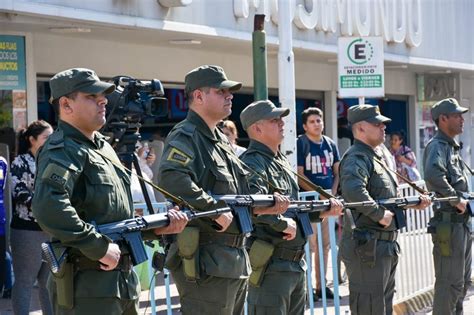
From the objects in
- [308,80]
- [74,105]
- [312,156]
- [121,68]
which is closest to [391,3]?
[308,80]

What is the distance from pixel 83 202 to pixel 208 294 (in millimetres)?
1214

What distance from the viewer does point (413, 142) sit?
909 inches

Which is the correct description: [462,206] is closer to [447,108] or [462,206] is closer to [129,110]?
[447,108]

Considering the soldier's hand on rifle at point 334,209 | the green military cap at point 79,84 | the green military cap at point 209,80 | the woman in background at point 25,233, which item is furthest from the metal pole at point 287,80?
the green military cap at point 79,84

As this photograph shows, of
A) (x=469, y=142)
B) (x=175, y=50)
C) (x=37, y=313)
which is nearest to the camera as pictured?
(x=37, y=313)

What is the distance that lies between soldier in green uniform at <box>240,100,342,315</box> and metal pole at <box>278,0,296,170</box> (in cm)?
317

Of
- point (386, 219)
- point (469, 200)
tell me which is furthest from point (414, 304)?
point (386, 219)

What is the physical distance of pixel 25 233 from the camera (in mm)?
8414

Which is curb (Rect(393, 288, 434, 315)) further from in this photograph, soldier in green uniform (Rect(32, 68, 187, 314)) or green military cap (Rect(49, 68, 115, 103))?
green military cap (Rect(49, 68, 115, 103))

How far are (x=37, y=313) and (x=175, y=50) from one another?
5.90 m

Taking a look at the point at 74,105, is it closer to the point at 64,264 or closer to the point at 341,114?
the point at 64,264

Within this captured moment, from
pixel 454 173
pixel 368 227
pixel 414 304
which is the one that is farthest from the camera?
pixel 414 304

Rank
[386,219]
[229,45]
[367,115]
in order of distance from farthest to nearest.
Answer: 1. [229,45]
2. [367,115]
3. [386,219]

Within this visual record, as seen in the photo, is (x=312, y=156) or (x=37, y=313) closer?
(x=37, y=313)
